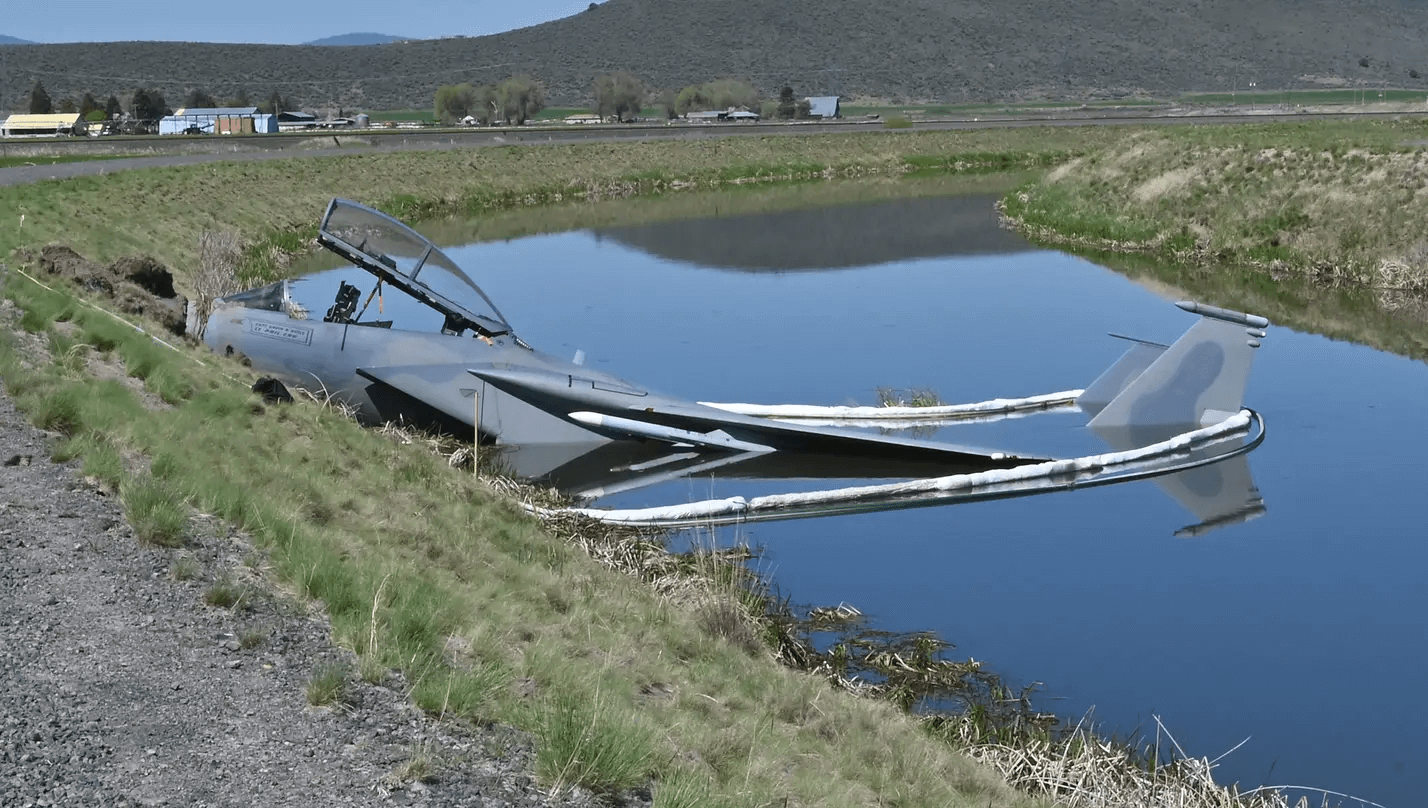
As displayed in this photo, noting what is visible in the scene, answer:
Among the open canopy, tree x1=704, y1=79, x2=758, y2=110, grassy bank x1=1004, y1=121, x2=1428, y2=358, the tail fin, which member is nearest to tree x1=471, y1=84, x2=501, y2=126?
tree x1=704, y1=79, x2=758, y2=110

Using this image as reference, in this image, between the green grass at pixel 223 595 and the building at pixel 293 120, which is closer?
the green grass at pixel 223 595

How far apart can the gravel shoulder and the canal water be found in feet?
19.0

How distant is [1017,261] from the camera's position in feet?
136

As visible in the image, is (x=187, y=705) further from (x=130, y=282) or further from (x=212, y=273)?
(x=212, y=273)

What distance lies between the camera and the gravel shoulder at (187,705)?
246 inches

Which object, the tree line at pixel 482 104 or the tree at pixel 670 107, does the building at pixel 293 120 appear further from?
the tree at pixel 670 107

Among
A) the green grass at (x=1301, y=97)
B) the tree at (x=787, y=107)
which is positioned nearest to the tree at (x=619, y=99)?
the tree at (x=787, y=107)

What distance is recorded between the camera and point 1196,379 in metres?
18.7

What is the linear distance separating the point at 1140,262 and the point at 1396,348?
14.3m

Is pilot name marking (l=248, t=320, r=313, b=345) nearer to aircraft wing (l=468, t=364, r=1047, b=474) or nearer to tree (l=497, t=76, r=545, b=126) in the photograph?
aircraft wing (l=468, t=364, r=1047, b=474)

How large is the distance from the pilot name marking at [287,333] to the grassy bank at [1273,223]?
68.2ft

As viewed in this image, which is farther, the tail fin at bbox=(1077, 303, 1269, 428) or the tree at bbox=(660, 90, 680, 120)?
the tree at bbox=(660, 90, 680, 120)

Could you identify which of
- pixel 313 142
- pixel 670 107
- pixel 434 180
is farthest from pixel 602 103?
pixel 434 180

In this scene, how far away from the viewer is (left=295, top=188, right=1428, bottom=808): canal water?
1118cm
